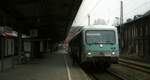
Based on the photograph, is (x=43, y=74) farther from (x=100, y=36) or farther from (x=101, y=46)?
(x=100, y=36)

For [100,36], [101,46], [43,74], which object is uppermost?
[100,36]

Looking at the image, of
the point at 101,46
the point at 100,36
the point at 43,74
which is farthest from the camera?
the point at 100,36

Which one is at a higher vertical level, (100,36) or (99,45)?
(100,36)

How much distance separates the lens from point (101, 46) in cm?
2191

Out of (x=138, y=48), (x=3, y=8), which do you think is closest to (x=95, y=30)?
(x=3, y=8)

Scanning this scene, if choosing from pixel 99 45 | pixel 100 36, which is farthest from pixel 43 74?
pixel 100 36

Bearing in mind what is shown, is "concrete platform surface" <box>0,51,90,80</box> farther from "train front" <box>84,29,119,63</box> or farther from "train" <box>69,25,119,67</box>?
"train front" <box>84,29,119,63</box>

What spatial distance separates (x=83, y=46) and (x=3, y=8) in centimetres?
544

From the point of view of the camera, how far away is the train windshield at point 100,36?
874 inches

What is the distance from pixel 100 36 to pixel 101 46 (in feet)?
2.37

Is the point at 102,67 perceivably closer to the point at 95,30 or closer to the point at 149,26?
the point at 95,30

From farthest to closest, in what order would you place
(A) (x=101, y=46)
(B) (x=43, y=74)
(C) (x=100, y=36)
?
1. (C) (x=100, y=36)
2. (A) (x=101, y=46)
3. (B) (x=43, y=74)

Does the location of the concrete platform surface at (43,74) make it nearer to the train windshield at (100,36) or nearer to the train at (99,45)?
the train at (99,45)

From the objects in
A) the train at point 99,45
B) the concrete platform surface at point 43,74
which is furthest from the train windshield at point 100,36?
the concrete platform surface at point 43,74
